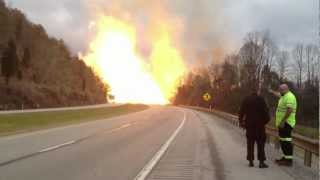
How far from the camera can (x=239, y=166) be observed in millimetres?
14664

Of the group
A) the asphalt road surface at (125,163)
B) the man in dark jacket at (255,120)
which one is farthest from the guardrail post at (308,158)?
the man in dark jacket at (255,120)

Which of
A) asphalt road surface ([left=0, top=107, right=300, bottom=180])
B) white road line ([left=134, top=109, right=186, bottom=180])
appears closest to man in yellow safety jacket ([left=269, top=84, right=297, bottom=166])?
asphalt road surface ([left=0, top=107, right=300, bottom=180])

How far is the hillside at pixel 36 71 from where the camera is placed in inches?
3669

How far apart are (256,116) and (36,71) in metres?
115

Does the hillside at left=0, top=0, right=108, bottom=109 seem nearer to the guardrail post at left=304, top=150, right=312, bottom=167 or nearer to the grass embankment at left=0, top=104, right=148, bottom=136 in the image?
the grass embankment at left=0, top=104, right=148, bottom=136

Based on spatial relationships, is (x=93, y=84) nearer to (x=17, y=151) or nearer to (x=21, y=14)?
(x=21, y=14)

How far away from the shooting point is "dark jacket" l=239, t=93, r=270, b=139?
14.5 meters

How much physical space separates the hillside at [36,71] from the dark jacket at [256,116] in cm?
6450

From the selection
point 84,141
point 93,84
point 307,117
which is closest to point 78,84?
point 93,84

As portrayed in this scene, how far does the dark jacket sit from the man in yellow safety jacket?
49 centimetres

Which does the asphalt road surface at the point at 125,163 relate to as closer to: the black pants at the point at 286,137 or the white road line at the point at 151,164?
the white road line at the point at 151,164

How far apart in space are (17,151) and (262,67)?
289 feet

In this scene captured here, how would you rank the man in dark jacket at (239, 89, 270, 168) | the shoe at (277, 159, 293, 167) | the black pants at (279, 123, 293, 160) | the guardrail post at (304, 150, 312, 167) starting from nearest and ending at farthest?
the man in dark jacket at (239, 89, 270, 168)
the black pants at (279, 123, 293, 160)
the shoe at (277, 159, 293, 167)
the guardrail post at (304, 150, 312, 167)

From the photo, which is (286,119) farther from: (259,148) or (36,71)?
(36,71)
